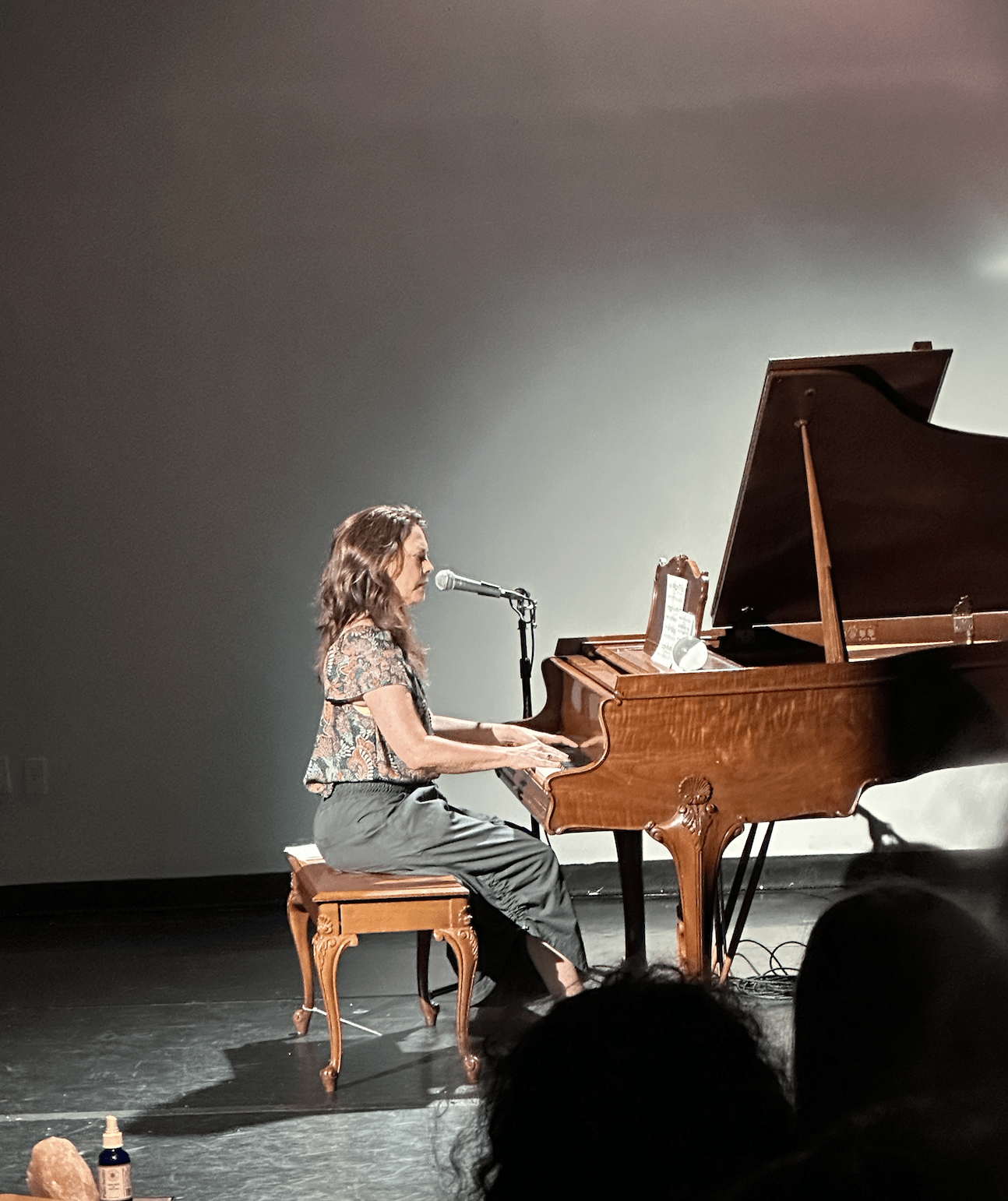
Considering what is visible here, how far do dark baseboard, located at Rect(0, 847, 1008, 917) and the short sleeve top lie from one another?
1.84 meters

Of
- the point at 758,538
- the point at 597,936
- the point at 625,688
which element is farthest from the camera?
the point at 597,936

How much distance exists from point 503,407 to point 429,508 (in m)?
0.46

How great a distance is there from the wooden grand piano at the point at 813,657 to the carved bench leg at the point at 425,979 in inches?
21.4

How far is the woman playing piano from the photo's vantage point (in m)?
3.57

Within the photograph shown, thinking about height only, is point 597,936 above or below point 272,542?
below

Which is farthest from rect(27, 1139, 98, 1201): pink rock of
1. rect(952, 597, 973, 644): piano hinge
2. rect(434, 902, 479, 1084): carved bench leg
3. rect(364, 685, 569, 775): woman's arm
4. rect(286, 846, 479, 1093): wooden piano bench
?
rect(952, 597, 973, 644): piano hinge

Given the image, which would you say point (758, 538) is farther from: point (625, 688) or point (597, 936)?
point (597, 936)

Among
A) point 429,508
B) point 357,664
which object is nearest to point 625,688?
point 357,664

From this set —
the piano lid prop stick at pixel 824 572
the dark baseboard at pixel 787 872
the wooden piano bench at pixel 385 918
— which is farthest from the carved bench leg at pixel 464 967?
the dark baseboard at pixel 787 872

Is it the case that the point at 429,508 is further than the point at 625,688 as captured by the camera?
Yes

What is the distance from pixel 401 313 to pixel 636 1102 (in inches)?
191

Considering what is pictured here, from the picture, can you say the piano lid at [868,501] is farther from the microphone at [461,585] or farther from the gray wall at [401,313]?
the gray wall at [401,313]

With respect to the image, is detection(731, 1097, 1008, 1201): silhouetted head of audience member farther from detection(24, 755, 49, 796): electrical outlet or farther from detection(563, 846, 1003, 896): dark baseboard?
detection(24, 755, 49, 796): electrical outlet

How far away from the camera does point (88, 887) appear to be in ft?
17.9
